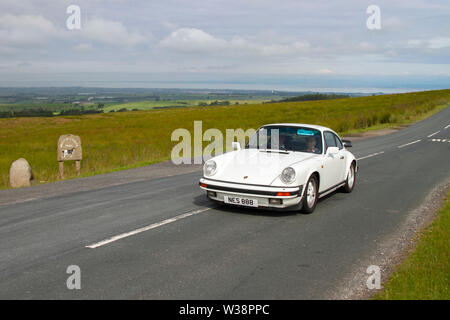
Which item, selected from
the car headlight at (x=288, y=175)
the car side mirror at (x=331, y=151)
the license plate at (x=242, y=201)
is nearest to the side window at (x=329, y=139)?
the car side mirror at (x=331, y=151)

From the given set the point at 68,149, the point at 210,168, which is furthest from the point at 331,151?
the point at 68,149

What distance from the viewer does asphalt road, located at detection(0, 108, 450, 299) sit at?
4.46m

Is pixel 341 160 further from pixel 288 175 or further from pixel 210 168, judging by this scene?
pixel 210 168

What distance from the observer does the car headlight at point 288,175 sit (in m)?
7.07

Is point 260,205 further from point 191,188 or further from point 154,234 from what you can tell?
point 191,188

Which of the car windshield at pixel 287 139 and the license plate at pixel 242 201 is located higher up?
the car windshield at pixel 287 139

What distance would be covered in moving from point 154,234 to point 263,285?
2300mm

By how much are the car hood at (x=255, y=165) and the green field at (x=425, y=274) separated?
8.09 ft

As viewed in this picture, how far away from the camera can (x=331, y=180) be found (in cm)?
856

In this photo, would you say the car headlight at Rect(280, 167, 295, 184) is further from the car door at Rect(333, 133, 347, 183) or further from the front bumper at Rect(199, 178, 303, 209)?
the car door at Rect(333, 133, 347, 183)

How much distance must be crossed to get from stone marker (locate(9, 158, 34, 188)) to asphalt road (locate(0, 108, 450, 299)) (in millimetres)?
3876

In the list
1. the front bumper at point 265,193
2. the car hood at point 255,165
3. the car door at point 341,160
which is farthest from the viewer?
the car door at point 341,160

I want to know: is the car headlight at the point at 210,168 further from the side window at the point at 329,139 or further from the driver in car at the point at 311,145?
the side window at the point at 329,139

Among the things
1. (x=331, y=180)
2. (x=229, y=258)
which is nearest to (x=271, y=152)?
(x=331, y=180)
